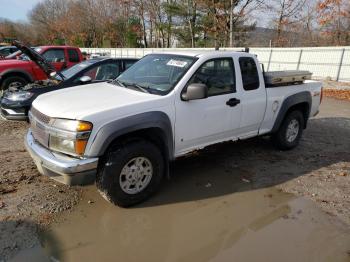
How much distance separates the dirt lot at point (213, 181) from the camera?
3854 mm

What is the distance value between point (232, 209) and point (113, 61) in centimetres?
506

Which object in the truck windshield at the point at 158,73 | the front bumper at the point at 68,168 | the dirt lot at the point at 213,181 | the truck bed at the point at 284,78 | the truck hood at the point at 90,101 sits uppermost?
the truck windshield at the point at 158,73

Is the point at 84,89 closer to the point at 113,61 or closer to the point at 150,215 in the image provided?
the point at 150,215

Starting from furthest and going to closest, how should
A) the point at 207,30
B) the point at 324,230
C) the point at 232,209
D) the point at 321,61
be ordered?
1. the point at 207,30
2. the point at 321,61
3. the point at 232,209
4. the point at 324,230

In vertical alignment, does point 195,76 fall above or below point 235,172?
above

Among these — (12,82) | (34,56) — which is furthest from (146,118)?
(12,82)

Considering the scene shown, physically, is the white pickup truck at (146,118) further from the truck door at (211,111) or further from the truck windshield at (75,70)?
the truck windshield at (75,70)

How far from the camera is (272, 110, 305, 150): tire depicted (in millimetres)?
6070

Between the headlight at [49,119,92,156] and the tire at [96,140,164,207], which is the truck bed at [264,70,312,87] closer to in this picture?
the tire at [96,140,164,207]

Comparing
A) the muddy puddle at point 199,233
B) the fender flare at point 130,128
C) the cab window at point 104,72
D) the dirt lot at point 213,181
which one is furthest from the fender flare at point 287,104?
the cab window at point 104,72

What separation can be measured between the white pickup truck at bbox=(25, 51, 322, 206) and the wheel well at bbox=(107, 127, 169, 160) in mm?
13

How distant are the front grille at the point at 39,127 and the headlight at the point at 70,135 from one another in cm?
15

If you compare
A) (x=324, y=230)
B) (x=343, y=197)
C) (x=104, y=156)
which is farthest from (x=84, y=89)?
(x=343, y=197)

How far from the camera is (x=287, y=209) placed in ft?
13.9
